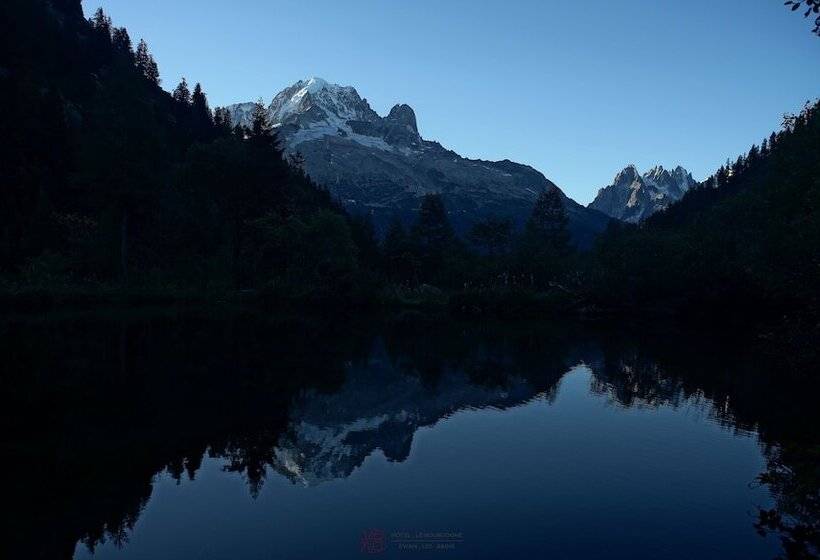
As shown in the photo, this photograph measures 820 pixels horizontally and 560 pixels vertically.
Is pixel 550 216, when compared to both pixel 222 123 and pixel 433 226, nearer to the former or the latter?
pixel 433 226

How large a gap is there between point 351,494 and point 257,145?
66.5 metres

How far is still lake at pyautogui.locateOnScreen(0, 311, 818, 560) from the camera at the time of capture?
34.1 feet

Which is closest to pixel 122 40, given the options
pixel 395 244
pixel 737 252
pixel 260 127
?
pixel 260 127

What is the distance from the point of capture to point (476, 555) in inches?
387

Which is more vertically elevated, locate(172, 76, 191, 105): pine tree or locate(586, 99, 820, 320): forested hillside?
locate(172, 76, 191, 105): pine tree

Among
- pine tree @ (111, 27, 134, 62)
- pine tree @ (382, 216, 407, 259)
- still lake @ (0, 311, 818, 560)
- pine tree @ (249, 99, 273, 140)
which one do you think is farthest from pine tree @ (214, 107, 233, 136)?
still lake @ (0, 311, 818, 560)

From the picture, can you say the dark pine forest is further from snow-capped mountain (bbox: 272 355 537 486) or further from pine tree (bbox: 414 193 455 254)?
snow-capped mountain (bbox: 272 355 537 486)

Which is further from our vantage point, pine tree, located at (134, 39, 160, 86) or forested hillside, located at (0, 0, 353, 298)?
pine tree, located at (134, 39, 160, 86)

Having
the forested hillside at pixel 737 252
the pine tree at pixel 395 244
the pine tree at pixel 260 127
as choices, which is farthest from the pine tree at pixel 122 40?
the forested hillside at pixel 737 252

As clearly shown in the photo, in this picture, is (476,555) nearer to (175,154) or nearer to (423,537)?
(423,537)

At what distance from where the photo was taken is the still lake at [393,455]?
34.1ft

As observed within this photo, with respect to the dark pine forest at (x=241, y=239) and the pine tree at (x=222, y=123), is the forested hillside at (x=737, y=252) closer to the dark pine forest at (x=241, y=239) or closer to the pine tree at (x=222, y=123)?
the dark pine forest at (x=241, y=239)

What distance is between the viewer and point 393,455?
15.4m

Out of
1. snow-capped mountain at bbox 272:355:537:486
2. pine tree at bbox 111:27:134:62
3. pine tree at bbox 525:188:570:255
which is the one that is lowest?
snow-capped mountain at bbox 272:355:537:486
